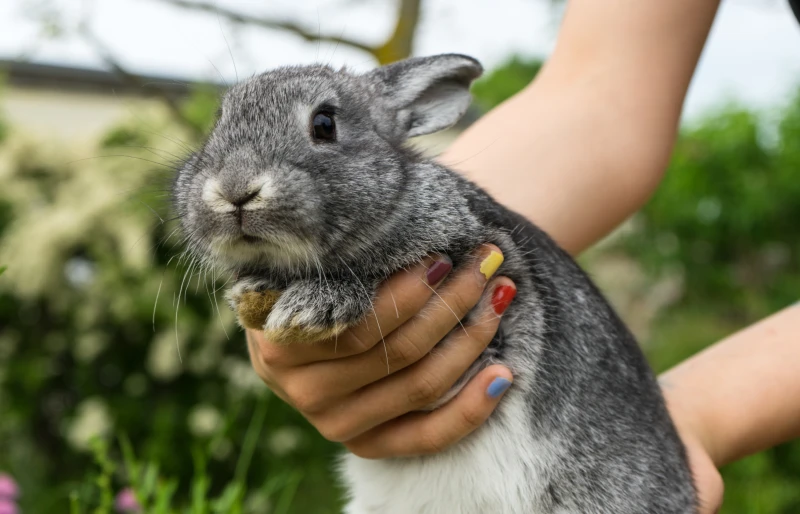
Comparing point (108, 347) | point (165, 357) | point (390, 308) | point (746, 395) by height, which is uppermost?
point (390, 308)

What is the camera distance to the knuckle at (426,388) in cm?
239

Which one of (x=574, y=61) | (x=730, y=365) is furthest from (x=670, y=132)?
(x=730, y=365)

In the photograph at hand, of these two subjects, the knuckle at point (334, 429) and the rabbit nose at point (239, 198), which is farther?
the knuckle at point (334, 429)

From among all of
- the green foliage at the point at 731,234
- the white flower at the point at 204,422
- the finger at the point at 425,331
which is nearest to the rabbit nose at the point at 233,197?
the finger at the point at 425,331

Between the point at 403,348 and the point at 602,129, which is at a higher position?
the point at 602,129

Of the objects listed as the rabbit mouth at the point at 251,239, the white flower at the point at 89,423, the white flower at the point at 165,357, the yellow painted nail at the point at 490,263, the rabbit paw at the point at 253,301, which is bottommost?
the white flower at the point at 89,423

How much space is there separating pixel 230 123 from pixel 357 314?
70 cm

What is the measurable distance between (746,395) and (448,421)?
1376 millimetres

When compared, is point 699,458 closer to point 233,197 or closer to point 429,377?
point 429,377

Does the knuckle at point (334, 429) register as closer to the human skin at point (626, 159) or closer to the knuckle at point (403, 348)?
the human skin at point (626, 159)

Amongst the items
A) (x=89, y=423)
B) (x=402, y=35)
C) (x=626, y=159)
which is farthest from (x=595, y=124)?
(x=89, y=423)

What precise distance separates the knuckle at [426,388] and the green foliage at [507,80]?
12.0 m

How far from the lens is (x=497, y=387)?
7.59ft

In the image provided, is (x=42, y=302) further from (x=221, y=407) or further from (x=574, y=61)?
(x=574, y=61)
